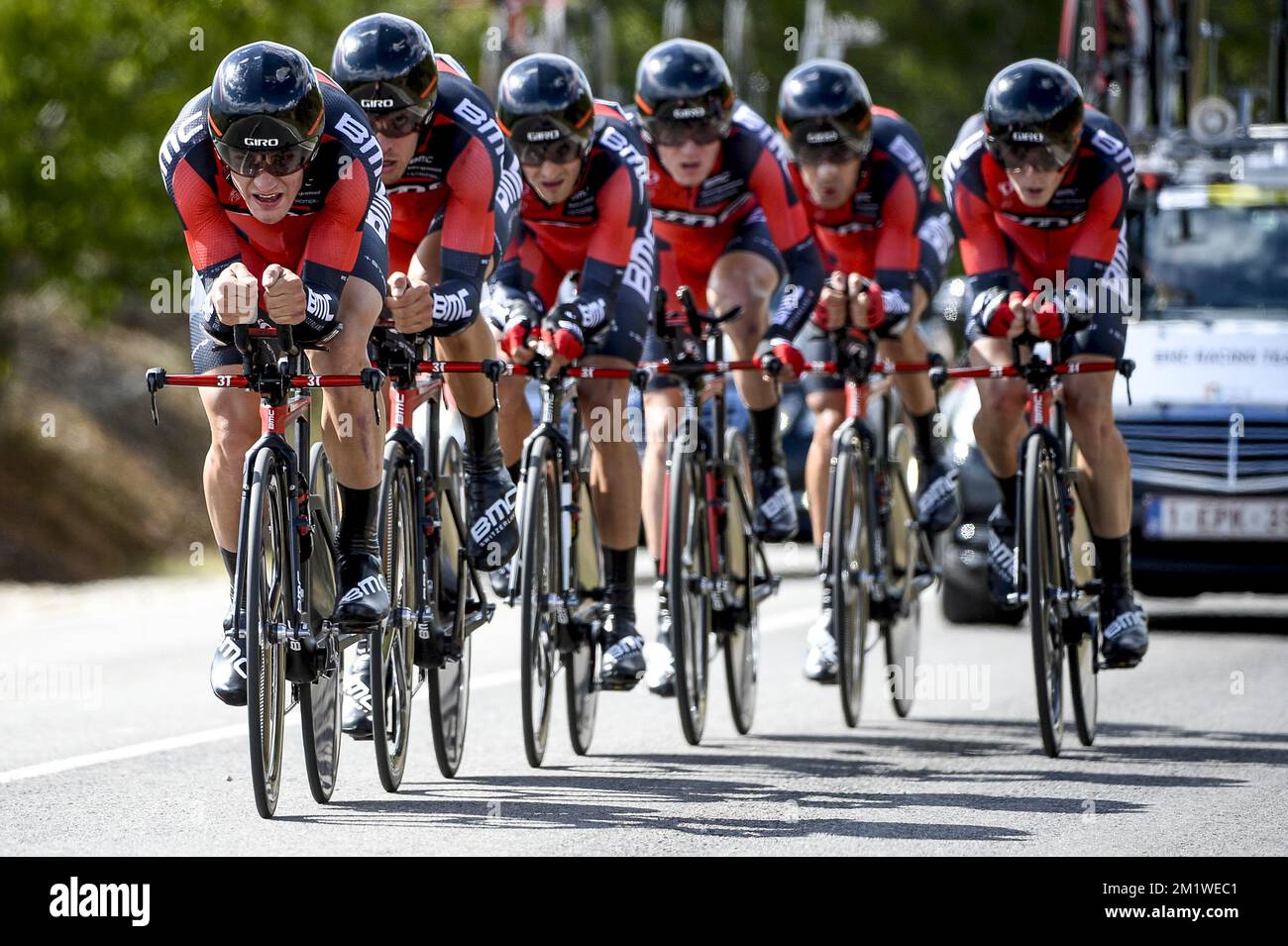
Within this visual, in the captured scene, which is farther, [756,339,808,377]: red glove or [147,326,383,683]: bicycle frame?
[756,339,808,377]: red glove

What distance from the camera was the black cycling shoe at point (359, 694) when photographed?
23.1 feet

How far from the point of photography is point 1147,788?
738cm

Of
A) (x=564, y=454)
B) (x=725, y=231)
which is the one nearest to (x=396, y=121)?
(x=564, y=454)

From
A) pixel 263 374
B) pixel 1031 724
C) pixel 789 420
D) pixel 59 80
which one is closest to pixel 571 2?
pixel 59 80

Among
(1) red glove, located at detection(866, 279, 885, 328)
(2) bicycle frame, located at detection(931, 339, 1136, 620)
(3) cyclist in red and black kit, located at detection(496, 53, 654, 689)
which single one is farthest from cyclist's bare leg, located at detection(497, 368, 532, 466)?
(2) bicycle frame, located at detection(931, 339, 1136, 620)

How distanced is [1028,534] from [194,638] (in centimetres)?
599

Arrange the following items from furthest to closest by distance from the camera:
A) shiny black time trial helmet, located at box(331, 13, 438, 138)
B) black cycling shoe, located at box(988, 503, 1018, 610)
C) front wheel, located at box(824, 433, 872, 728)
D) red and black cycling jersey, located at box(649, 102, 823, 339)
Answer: red and black cycling jersey, located at box(649, 102, 823, 339), front wheel, located at box(824, 433, 872, 728), black cycling shoe, located at box(988, 503, 1018, 610), shiny black time trial helmet, located at box(331, 13, 438, 138)

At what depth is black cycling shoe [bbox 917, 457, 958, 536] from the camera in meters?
9.98

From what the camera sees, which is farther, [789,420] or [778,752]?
[789,420]

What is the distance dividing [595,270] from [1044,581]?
1927mm

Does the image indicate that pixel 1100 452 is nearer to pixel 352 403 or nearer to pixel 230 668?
pixel 352 403

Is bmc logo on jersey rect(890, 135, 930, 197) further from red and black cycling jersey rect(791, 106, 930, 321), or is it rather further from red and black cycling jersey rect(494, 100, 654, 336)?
red and black cycling jersey rect(494, 100, 654, 336)

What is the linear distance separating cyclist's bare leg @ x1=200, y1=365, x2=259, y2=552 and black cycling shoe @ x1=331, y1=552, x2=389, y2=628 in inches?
14.7

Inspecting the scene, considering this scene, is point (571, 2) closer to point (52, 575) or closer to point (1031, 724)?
point (52, 575)
